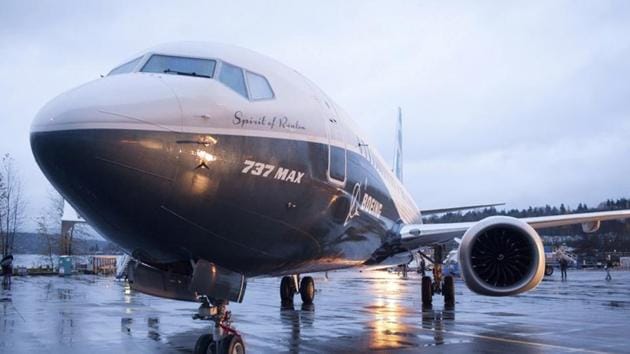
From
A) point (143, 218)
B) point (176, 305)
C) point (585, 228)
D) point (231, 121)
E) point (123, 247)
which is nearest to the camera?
point (143, 218)

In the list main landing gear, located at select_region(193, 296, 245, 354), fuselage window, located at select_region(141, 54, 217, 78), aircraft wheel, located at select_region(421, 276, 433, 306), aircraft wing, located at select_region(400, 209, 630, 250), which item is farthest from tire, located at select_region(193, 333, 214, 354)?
aircraft wheel, located at select_region(421, 276, 433, 306)

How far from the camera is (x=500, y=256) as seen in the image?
939cm

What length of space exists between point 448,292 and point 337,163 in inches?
465

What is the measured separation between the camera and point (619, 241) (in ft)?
337

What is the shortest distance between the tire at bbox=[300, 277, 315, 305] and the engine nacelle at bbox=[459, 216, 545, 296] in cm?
1080

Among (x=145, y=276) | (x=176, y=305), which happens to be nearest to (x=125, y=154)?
(x=145, y=276)

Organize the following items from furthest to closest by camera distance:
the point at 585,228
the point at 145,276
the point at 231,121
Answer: the point at 585,228, the point at 145,276, the point at 231,121

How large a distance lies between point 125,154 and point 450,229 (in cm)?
859

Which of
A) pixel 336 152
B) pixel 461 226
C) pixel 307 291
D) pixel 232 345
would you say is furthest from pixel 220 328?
pixel 307 291

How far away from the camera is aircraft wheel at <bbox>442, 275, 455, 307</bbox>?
730 inches

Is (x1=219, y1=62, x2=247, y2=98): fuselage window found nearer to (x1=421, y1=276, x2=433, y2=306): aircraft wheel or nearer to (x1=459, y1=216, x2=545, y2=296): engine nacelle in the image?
(x1=459, y1=216, x2=545, y2=296): engine nacelle

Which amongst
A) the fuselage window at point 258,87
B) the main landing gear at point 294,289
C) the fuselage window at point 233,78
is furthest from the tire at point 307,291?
the fuselage window at point 233,78

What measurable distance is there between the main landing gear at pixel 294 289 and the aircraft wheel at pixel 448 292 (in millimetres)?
4049

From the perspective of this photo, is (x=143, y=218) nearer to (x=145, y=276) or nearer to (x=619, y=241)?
(x=145, y=276)
